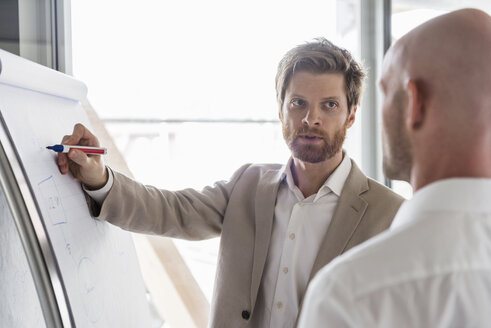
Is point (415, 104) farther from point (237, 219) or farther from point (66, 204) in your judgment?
point (237, 219)

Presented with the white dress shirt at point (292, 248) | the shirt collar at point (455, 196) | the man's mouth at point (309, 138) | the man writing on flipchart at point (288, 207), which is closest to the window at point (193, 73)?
the man writing on flipchart at point (288, 207)

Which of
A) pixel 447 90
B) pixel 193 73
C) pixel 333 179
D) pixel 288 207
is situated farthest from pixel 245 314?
pixel 193 73

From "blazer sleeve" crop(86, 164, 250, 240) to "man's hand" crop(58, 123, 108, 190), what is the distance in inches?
2.0

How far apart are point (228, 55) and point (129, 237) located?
132cm

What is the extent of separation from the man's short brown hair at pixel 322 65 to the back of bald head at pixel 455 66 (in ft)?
2.72

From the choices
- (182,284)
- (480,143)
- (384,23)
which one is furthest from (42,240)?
(384,23)

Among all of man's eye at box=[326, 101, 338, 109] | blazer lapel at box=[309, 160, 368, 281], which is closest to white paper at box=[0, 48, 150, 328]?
blazer lapel at box=[309, 160, 368, 281]

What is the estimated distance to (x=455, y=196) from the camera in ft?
2.04

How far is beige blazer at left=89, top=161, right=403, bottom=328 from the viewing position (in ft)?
4.45

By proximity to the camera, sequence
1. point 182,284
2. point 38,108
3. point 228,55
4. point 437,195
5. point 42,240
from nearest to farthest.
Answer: point 437,195
point 42,240
point 38,108
point 182,284
point 228,55

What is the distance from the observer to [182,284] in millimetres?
1862

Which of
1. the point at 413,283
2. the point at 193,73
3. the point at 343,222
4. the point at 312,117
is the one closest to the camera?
the point at 413,283

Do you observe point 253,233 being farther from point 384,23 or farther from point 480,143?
point 384,23

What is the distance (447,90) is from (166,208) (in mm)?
1014
